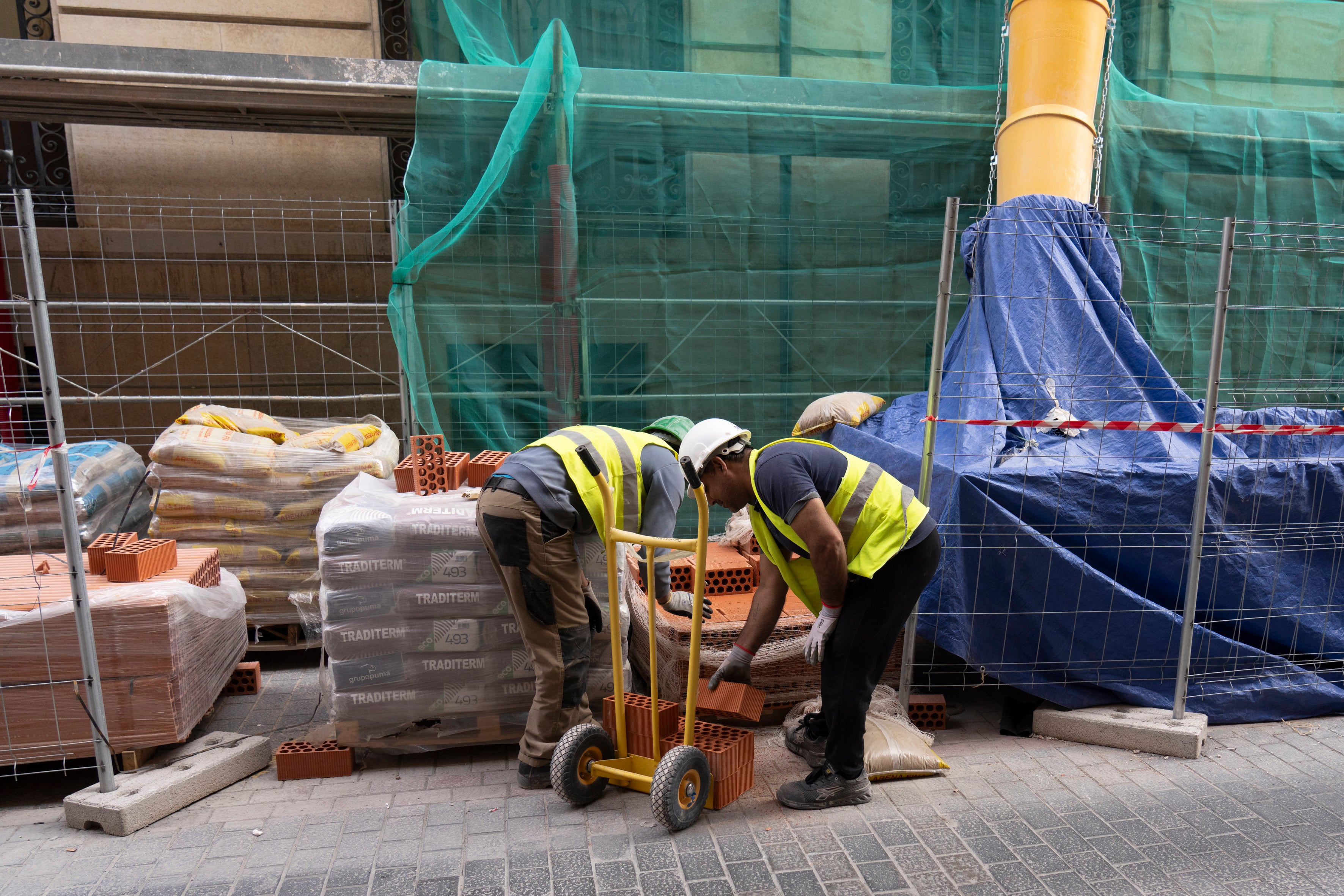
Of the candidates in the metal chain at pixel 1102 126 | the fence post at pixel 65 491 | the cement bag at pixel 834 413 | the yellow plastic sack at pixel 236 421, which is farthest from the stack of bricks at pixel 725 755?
the metal chain at pixel 1102 126

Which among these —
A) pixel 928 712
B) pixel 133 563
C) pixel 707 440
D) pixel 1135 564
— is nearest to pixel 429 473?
pixel 133 563

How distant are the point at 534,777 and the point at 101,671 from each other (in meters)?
2.00

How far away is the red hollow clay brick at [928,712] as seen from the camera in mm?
4332

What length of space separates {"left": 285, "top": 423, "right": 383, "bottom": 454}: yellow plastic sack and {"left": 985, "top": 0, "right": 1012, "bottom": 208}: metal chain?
16.8 feet

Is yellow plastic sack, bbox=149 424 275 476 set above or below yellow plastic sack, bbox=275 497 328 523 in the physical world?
above

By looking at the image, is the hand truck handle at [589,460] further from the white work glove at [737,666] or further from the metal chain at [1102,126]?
the metal chain at [1102,126]

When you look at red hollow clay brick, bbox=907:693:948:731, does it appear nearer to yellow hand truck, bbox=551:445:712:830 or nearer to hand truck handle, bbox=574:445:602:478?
yellow hand truck, bbox=551:445:712:830

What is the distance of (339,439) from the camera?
18.3ft

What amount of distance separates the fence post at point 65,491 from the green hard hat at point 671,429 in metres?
2.50

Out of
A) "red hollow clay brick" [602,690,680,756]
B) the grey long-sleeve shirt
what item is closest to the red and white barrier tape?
the grey long-sleeve shirt

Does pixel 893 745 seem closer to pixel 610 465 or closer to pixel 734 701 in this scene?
pixel 734 701

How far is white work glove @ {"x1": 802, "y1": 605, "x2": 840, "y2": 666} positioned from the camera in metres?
3.47

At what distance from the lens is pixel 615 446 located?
3.71 m

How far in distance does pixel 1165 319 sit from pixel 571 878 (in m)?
6.40
